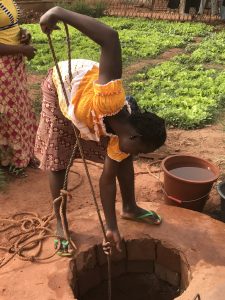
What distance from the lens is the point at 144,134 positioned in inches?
101

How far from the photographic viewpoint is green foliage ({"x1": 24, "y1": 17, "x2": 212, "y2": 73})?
929 centimetres

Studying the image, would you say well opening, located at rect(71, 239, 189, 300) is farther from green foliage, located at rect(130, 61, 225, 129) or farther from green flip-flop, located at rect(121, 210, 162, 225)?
green foliage, located at rect(130, 61, 225, 129)

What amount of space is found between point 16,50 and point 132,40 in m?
7.02

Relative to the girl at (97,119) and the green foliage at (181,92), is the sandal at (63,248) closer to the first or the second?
the girl at (97,119)

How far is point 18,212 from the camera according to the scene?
415 cm

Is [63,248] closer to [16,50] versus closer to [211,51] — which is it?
[16,50]

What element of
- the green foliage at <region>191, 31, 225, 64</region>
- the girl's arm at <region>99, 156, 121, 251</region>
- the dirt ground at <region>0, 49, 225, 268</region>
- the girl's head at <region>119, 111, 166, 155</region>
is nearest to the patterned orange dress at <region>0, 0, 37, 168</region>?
the dirt ground at <region>0, 49, 225, 268</region>

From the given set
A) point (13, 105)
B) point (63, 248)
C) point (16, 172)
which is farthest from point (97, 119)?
point (16, 172)

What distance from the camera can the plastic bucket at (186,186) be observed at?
12.2 feet

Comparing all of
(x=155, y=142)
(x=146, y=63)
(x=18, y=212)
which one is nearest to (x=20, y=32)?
(x=18, y=212)

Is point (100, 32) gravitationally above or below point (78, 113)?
above

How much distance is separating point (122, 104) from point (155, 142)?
31 centimetres

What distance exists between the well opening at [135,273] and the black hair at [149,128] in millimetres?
983

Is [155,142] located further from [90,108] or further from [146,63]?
[146,63]
